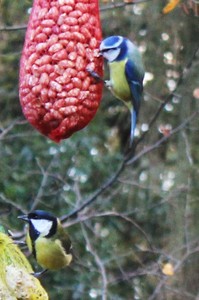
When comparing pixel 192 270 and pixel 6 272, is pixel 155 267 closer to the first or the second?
pixel 192 270

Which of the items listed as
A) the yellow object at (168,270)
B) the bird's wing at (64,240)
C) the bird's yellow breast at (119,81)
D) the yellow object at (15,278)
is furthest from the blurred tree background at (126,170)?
the yellow object at (15,278)

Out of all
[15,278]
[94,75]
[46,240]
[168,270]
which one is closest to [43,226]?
[46,240]

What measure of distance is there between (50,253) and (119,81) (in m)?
0.47

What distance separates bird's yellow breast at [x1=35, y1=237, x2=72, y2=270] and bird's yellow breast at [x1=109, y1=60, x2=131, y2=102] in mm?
420

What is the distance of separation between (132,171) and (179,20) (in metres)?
0.90

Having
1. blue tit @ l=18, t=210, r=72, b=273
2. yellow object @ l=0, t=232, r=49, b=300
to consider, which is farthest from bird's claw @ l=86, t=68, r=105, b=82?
yellow object @ l=0, t=232, r=49, b=300

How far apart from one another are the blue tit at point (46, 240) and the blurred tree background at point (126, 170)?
228 cm

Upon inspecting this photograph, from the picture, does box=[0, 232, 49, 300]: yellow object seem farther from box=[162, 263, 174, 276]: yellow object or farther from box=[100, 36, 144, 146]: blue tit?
box=[162, 263, 174, 276]: yellow object

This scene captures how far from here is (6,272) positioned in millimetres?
1794

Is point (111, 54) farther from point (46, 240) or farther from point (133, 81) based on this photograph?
point (46, 240)

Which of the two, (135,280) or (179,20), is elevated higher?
(179,20)

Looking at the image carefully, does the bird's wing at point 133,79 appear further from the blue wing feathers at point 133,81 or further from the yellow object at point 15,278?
the yellow object at point 15,278

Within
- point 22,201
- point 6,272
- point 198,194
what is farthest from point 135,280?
point 6,272

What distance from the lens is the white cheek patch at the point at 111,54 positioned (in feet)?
7.34
